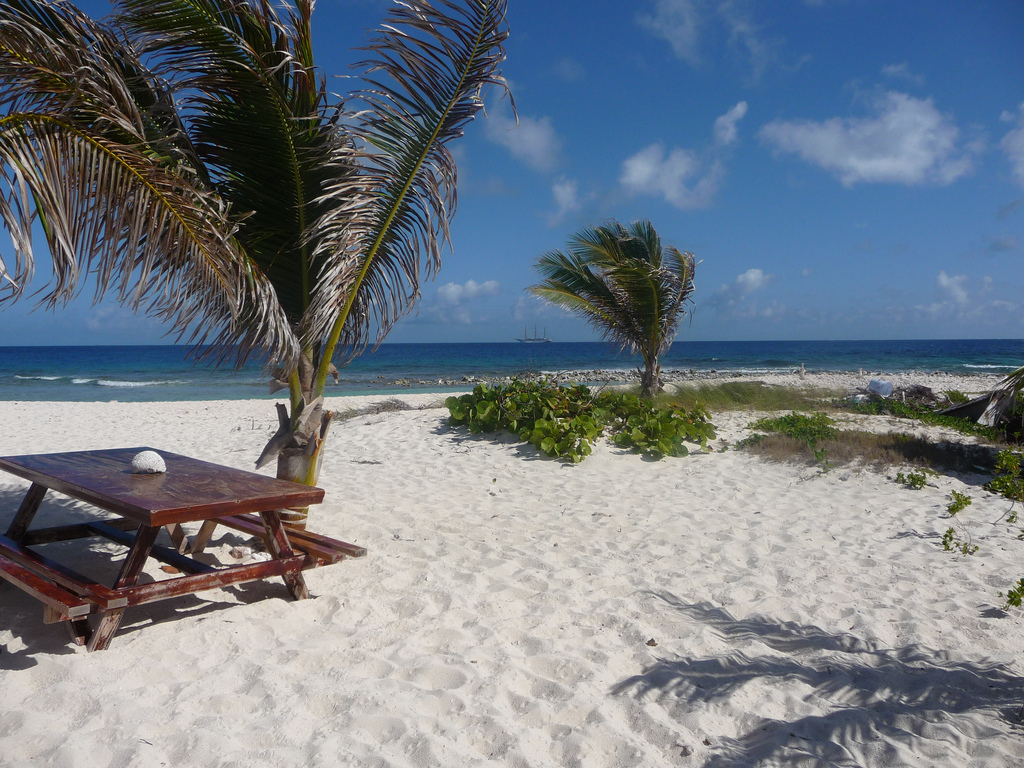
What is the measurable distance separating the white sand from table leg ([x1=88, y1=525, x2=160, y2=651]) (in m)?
0.07

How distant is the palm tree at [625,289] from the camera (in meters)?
10.7

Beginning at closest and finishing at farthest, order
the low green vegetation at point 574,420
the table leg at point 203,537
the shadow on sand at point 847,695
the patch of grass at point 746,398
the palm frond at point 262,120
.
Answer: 1. the shadow on sand at point 847,695
2. the palm frond at point 262,120
3. the table leg at point 203,537
4. the low green vegetation at point 574,420
5. the patch of grass at point 746,398

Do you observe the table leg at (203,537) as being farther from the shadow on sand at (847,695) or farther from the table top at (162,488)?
the shadow on sand at (847,695)

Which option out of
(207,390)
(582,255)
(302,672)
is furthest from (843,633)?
(207,390)

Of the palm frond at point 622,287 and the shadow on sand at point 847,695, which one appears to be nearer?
the shadow on sand at point 847,695

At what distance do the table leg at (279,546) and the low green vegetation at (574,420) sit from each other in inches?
161

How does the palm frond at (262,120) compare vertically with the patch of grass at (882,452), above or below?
above

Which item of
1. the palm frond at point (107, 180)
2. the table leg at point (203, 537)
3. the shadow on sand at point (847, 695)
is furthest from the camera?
the table leg at point (203, 537)

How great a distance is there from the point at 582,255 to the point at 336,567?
8.27 m

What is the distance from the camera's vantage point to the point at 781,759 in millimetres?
2221

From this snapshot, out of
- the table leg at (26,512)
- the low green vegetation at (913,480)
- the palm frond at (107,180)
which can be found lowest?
the low green vegetation at (913,480)

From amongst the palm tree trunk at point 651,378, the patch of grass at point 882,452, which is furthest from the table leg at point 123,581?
the palm tree trunk at point 651,378

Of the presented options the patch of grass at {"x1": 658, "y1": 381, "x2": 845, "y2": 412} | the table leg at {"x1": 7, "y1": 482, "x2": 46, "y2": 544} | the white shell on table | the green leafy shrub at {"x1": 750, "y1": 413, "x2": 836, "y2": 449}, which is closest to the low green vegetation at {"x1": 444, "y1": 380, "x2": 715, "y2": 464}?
the green leafy shrub at {"x1": 750, "y1": 413, "x2": 836, "y2": 449}

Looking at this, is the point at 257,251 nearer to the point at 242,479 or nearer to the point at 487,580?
the point at 242,479
